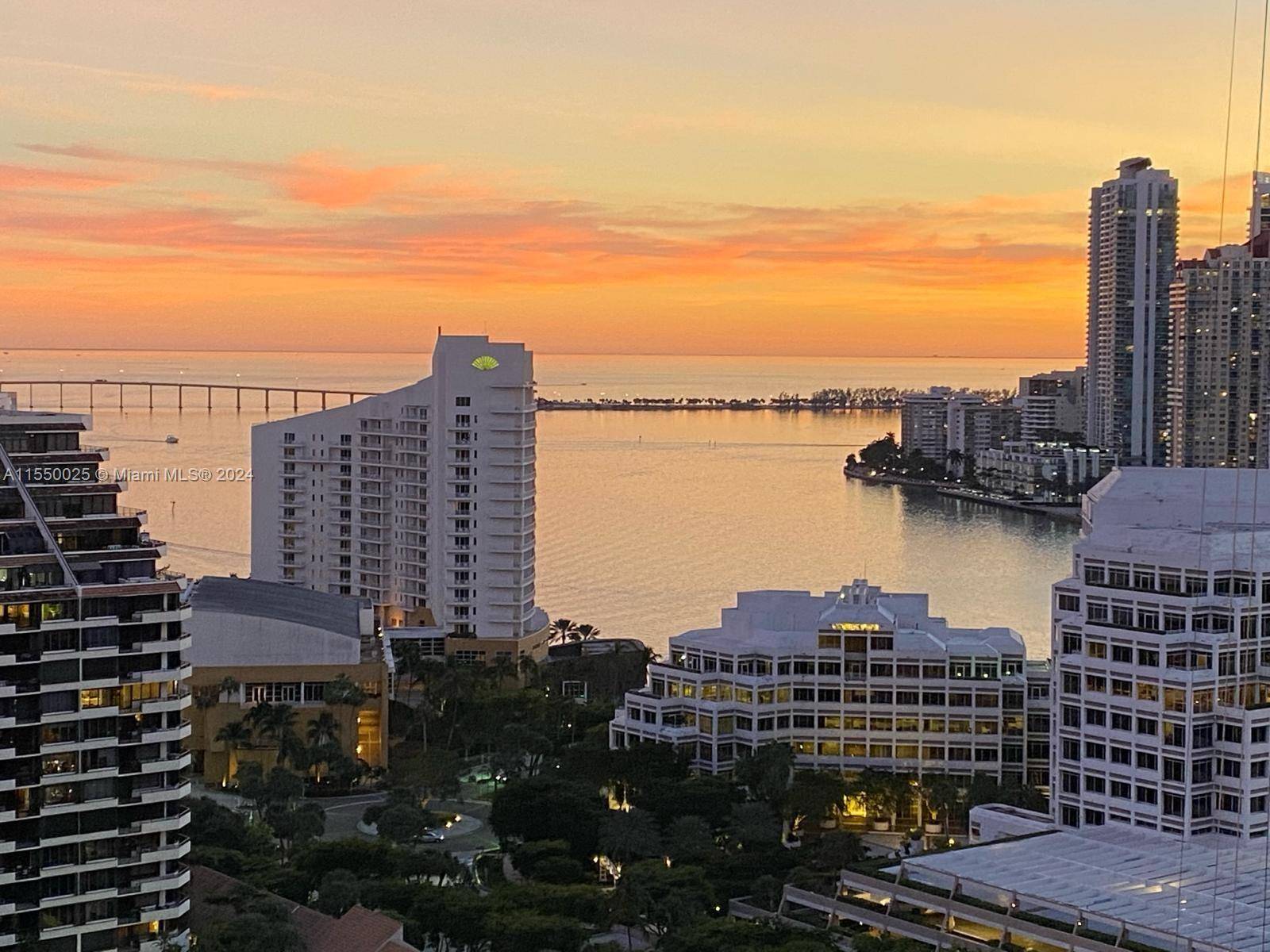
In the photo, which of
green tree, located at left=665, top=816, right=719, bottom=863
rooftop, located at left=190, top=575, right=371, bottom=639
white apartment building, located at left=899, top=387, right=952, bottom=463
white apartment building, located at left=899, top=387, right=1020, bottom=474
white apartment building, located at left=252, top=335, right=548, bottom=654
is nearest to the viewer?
green tree, located at left=665, top=816, right=719, bottom=863

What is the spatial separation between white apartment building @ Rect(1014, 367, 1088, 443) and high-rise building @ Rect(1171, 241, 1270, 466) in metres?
13.0

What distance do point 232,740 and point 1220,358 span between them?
149ft

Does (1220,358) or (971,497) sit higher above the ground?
(1220,358)

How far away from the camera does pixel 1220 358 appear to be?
58531 mm

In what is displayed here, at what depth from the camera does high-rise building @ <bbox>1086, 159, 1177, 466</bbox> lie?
68.6 m

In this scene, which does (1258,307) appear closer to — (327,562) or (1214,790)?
(327,562)

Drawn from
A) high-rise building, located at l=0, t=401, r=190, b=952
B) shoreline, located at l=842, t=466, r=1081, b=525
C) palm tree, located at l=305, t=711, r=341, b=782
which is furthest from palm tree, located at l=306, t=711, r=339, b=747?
shoreline, located at l=842, t=466, r=1081, b=525

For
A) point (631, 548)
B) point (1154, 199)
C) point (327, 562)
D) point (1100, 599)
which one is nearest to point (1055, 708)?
point (1100, 599)

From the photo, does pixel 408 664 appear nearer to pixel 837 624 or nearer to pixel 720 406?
pixel 837 624

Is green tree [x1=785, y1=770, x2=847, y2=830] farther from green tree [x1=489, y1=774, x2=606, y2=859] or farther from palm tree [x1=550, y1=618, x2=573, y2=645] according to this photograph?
palm tree [x1=550, y1=618, x2=573, y2=645]

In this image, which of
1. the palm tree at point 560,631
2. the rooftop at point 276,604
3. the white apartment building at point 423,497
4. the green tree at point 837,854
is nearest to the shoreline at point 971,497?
the palm tree at point 560,631

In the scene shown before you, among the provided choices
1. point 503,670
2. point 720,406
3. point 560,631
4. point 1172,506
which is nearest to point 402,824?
point 1172,506

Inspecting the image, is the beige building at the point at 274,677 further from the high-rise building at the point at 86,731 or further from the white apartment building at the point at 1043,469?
the white apartment building at the point at 1043,469

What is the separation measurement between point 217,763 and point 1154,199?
56.6m
